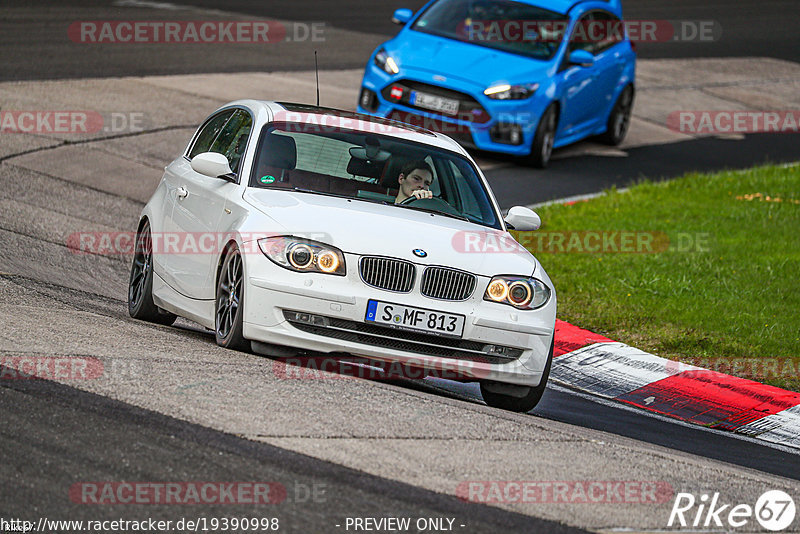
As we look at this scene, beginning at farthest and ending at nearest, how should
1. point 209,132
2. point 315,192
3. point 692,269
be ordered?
1. point 692,269
2. point 209,132
3. point 315,192

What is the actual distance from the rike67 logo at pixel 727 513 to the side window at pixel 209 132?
4.75 meters

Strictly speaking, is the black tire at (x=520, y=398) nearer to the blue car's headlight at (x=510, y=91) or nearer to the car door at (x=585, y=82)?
the blue car's headlight at (x=510, y=91)

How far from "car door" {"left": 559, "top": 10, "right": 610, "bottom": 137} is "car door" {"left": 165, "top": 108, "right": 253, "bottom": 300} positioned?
8720 millimetres

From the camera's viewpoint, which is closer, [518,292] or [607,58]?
[518,292]

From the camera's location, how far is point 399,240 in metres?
7.66

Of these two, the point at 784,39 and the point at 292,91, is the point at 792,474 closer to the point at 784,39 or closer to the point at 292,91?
the point at 292,91

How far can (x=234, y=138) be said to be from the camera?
9.08 m

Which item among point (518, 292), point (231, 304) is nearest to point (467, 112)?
point (518, 292)

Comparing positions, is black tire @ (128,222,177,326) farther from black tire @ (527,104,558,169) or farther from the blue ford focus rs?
black tire @ (527,104,558,169)

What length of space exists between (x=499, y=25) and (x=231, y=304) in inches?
415

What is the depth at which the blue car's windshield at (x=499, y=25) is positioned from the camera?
683 inches

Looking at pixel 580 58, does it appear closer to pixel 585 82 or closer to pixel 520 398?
pixel 585 82

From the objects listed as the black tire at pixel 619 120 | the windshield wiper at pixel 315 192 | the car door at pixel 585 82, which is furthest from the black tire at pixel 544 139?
the windshield wiper at pixel 315 192

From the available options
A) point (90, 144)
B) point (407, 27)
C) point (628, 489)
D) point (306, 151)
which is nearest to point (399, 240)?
point (306, 151)
